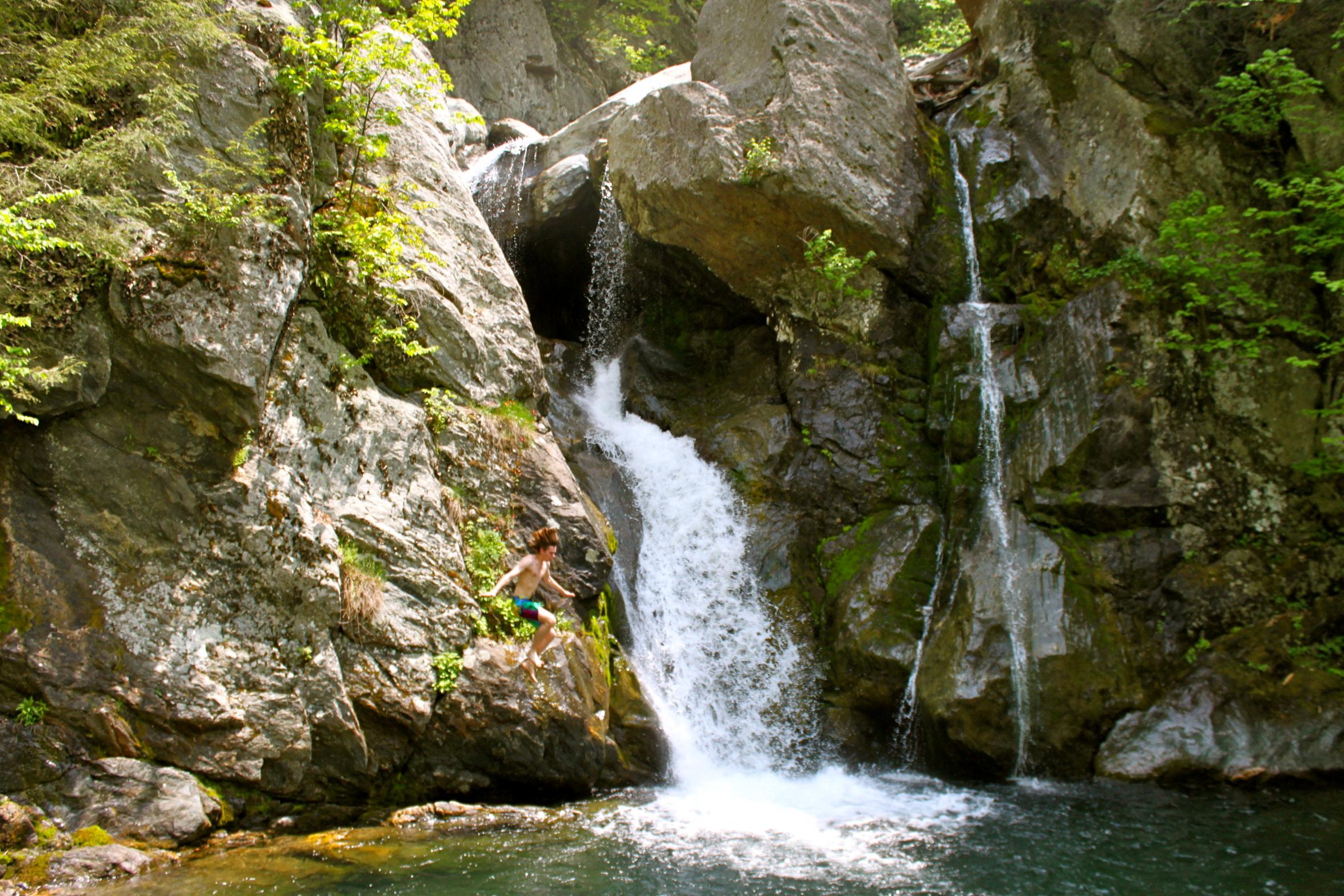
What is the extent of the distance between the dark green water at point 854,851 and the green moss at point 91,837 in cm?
44

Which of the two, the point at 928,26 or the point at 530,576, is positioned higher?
the point at 928,26

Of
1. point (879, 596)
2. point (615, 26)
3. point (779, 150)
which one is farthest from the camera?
point (615, 26)

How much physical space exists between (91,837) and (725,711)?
19.1ft

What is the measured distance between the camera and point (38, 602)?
5438mm

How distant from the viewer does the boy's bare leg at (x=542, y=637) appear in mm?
6766

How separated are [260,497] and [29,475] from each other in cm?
148

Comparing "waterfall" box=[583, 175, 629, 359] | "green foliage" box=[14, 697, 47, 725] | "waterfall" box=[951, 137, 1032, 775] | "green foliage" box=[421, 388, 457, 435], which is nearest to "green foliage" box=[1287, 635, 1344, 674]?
"waterfall" box=[951, 137, 1032, 775]

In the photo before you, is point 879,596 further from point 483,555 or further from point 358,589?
point 358,589

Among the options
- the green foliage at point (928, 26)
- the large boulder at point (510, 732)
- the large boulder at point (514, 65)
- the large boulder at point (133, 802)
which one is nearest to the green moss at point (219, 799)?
the large boulder at point (133, 802)

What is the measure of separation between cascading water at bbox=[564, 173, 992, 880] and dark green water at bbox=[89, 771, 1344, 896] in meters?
0.04

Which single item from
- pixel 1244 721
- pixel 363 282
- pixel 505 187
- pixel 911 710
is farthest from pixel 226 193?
pixel 1244 721

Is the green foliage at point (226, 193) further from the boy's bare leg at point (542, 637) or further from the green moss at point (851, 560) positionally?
the green moss at point (851, 560)

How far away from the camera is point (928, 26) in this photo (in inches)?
731

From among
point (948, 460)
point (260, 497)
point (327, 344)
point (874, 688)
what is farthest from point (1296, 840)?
point (327, 344)
